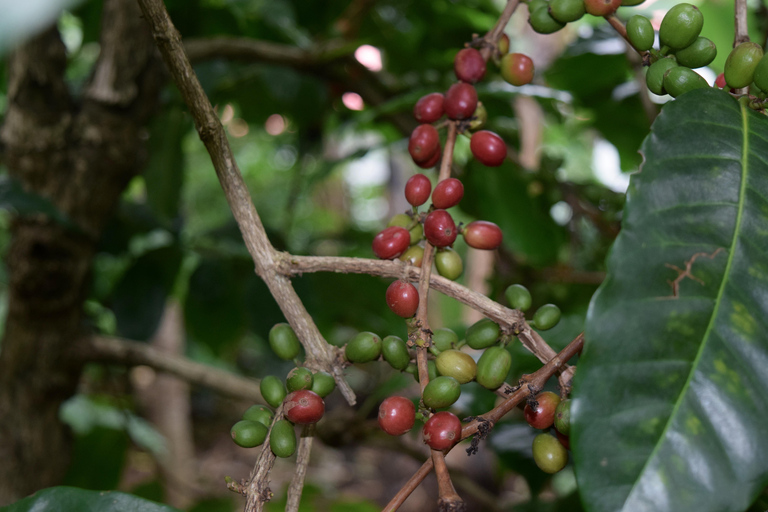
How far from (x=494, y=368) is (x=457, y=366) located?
2 centimetres

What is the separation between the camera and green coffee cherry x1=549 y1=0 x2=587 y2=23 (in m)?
0.42

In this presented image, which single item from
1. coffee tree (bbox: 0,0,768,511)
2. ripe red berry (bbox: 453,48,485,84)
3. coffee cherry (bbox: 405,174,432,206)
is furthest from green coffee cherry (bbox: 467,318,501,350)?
ripe red berry (bbox: 453,48,485,84)

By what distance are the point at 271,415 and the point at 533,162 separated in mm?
1918

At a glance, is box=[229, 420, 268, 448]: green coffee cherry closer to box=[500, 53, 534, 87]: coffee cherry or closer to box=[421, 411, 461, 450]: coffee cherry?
box=[421, 411, 461, 450]: coffee cherry

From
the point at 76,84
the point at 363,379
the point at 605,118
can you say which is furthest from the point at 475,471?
the point at 363,379

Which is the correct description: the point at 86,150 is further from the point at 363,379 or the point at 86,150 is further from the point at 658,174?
the point at 363,379

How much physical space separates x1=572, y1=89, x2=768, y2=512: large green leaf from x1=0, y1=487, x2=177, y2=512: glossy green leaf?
28cm

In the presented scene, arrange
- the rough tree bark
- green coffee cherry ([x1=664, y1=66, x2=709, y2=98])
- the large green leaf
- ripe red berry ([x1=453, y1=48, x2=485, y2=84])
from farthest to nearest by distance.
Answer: the rough tree bark, ripe red berry ([x1=453, y1=48, x2=485, y2=84]), green coffee cherry ([x1=664, y1=66, x2=709, y2=98]), the large green leaf

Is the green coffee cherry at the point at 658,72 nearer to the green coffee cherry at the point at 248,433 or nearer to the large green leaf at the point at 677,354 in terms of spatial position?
the large green leaf at the point at 677,354

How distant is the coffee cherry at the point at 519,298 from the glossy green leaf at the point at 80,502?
0.27m

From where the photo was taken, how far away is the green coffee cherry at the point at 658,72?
0.38 metres

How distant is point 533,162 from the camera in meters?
2.14

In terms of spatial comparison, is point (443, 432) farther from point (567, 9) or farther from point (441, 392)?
point (567, 9)

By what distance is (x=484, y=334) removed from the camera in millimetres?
373
